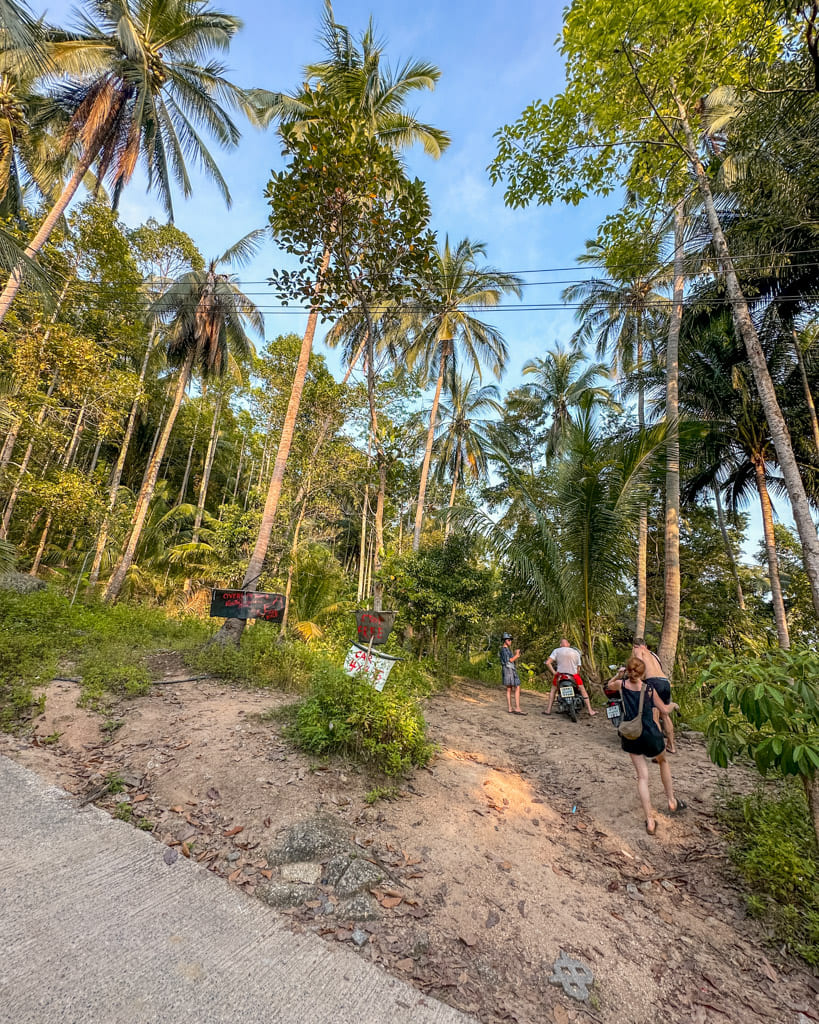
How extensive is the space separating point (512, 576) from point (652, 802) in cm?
548

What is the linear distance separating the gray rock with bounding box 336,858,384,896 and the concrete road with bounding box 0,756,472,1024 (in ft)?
1.39

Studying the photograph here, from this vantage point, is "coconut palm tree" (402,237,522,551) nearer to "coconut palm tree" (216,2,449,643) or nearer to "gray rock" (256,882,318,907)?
"coconut palm tree" (216,2,449,643)

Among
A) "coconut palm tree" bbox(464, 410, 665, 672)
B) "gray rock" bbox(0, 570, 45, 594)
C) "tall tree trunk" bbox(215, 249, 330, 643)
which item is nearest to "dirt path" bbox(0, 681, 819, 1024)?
"tall tree trunk" bbox(215, 249, 330, 643)

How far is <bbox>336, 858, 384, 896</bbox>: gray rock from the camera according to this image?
2528 millimetres

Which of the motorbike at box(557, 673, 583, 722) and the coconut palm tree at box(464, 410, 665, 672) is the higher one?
the coconut palm tree at box(464, 410, 665, 672)

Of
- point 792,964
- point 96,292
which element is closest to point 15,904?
point 792,964

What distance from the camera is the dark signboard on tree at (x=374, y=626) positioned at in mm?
4523

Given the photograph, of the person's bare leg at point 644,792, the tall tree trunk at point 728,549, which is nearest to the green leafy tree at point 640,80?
the person's bare leg at point 644,792

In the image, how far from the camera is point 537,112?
425 centimetres

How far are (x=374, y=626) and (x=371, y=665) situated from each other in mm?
412

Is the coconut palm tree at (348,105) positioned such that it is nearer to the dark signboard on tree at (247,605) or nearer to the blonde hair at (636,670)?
the dark signboard on tree at (247,605)

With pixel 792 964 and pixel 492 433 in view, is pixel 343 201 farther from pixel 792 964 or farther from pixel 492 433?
pixel 492 433

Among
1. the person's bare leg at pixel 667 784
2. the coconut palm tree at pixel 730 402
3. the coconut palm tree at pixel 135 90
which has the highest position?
the coconut palm tree at pixel 135 90

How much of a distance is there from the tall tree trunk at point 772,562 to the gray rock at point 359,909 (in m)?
11.9
